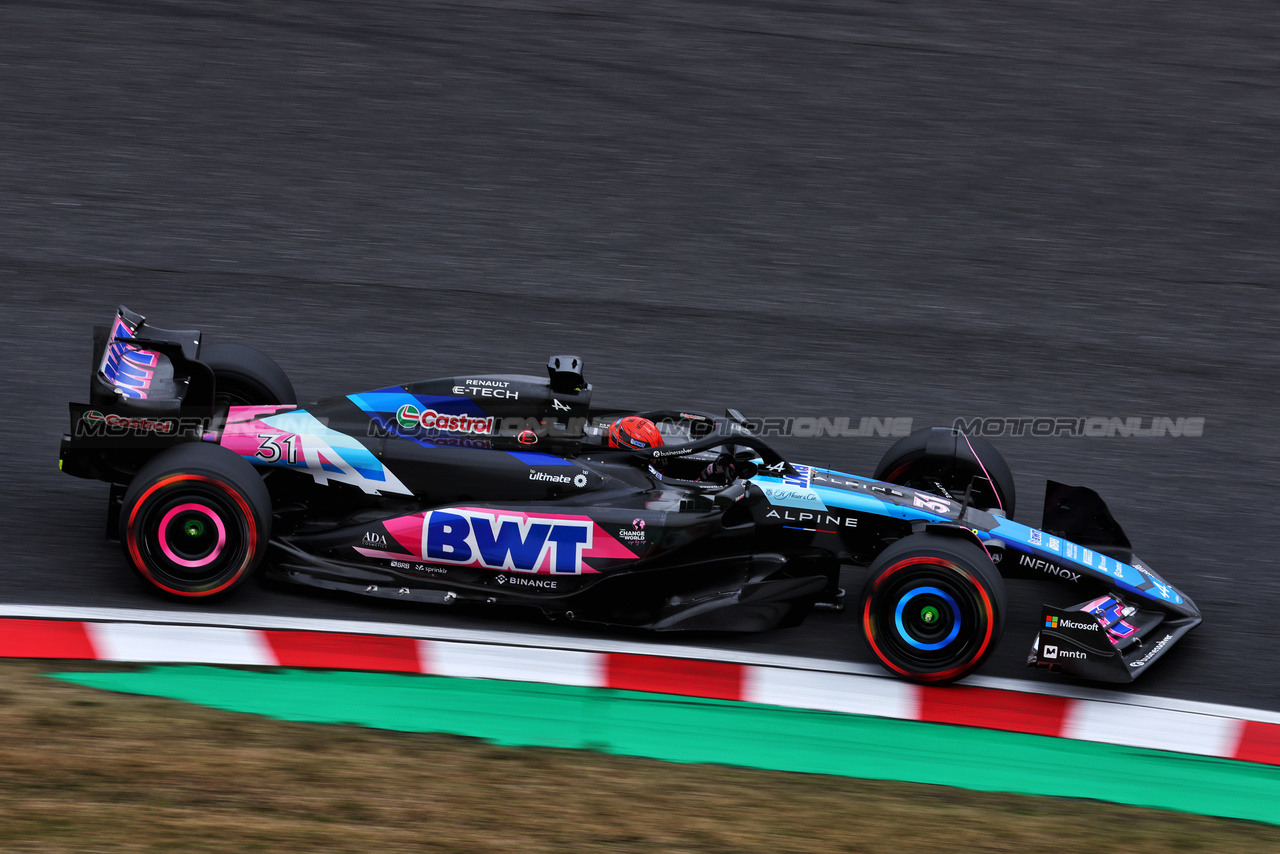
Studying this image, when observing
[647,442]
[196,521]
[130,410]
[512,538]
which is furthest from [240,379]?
[647,442]

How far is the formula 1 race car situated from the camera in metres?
5.16

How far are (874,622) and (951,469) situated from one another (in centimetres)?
121

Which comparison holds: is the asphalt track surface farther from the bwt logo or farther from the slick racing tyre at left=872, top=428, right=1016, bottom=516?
the slick racing tyre at left=872, top=428, right=1016, bottom=516

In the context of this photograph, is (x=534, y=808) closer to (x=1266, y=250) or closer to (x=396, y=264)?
(x=396, y=264)

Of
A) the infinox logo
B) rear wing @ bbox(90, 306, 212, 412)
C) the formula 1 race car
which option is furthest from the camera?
the infinox logo

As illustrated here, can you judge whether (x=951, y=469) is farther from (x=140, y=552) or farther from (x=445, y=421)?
(x=140, y=552)

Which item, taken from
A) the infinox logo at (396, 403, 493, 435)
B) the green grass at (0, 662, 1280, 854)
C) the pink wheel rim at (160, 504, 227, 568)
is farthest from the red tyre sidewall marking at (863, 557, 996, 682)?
the pink wheel rim at (160, 504, 227, 568)

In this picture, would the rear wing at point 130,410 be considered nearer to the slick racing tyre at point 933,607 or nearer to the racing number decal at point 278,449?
the racing number decal at point 278,449

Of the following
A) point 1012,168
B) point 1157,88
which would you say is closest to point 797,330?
point 1012,168

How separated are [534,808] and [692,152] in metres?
7.07

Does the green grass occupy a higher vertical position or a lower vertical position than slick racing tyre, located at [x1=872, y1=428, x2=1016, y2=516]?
lower

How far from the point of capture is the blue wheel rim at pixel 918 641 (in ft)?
16.6

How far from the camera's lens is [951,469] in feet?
19.9

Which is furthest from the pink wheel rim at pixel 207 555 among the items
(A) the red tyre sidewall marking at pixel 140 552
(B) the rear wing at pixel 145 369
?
(B) the rear wing at pixel 145 369
